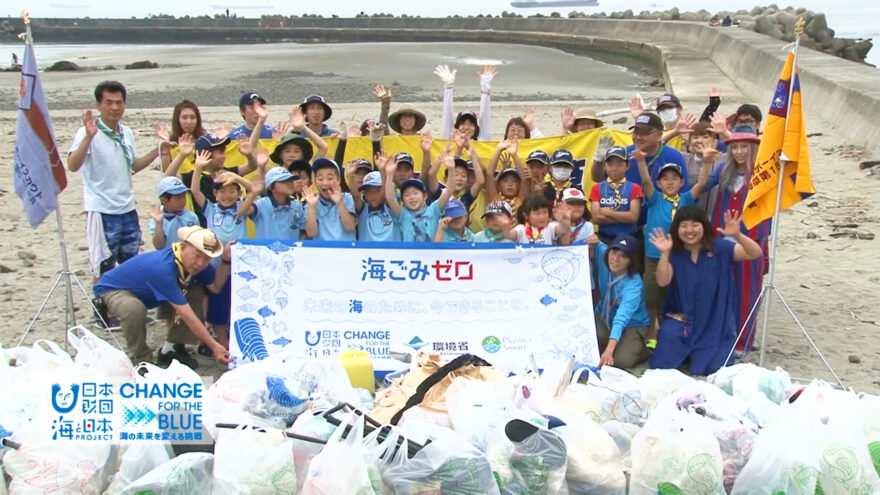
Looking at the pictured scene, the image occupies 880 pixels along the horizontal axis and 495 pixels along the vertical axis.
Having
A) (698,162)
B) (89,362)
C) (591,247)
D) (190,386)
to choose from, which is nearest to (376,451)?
(190,386)

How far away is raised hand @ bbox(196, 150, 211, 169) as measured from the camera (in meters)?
6.59

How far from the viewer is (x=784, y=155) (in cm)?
581

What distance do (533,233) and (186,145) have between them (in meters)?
2.89

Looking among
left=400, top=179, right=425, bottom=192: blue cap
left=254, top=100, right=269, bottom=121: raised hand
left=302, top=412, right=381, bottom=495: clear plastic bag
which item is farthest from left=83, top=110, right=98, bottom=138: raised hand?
left=302, top=412, right=381, bottom=495: clear plastic bag

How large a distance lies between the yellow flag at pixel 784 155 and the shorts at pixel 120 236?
4.85 meters

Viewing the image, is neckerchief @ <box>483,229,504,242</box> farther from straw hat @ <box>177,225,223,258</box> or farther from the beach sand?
the beach sand

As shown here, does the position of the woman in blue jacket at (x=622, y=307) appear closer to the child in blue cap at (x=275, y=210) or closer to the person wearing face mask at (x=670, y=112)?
the person wearing face mask at (x=670, y=112)

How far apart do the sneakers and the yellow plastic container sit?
143 centimetres

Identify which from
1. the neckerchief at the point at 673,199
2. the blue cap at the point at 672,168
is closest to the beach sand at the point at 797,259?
the neckerchief at the point at 673,199

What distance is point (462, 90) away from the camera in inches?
1003

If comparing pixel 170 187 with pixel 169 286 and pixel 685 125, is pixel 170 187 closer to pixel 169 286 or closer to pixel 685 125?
pixel 169 286

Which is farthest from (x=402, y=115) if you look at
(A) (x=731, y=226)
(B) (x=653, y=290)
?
(A) (x=731, y=226)

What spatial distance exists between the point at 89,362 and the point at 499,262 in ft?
9.71

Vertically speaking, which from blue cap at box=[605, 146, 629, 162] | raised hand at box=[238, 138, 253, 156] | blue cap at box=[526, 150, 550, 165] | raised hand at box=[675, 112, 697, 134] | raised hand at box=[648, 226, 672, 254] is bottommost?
raised hand at box=[648, 226, 672, 254]
